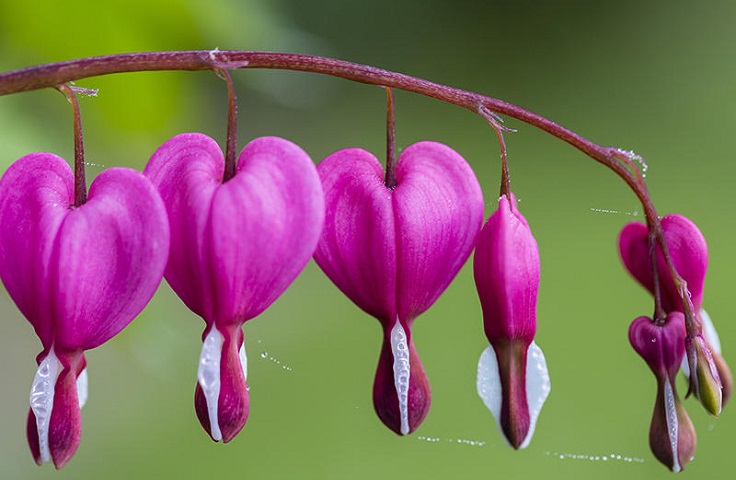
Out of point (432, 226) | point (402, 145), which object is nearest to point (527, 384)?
point (432, 226)

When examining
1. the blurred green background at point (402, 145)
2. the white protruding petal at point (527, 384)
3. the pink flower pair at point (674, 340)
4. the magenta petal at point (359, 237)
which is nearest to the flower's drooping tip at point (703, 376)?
the pink flower pair at point (674, 340)

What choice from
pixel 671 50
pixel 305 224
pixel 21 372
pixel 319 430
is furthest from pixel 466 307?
pixel 305 224

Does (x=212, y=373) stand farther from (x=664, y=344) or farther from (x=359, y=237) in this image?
(x=664, y=344)

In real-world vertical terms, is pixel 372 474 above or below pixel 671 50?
below

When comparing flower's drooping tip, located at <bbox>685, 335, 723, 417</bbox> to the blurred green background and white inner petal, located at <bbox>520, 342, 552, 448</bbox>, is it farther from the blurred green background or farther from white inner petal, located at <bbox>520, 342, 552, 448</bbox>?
the blurred green background

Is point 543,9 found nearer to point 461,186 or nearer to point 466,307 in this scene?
point 466,307

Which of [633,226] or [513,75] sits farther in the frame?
[513,75]

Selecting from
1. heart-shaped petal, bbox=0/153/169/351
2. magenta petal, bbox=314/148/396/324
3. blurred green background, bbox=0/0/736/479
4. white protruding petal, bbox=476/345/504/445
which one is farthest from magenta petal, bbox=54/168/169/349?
blurred green background, bbox=0/0/736/479
